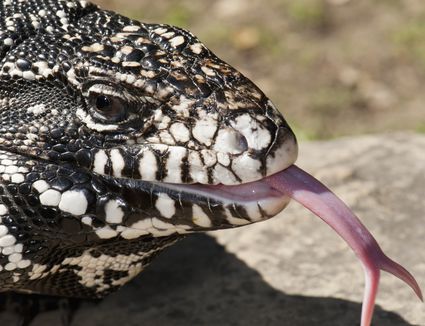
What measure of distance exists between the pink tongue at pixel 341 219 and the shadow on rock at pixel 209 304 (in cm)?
120

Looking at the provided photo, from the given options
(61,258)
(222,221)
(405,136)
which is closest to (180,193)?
(222,221)

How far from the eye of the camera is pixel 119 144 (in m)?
4.53

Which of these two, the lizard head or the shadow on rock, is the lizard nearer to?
the lizard head

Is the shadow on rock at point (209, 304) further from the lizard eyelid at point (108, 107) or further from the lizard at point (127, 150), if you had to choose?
the lizard eyelid at point (108, 107)

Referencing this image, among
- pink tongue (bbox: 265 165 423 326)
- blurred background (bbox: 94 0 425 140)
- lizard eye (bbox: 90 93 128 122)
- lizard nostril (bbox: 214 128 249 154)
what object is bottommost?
pink tongue (bbox: 265 165 423 326)

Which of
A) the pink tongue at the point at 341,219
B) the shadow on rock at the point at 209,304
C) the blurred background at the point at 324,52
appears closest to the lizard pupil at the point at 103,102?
the pink tongue at the point at 341,219

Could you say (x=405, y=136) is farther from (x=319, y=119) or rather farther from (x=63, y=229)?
(x=63, y=229)

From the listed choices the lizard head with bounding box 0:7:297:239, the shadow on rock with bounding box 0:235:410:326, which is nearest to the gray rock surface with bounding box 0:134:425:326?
the shadow on rock with bounding box 0:235:410:326

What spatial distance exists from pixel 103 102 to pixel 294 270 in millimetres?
2215

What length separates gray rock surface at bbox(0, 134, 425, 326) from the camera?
5711 mm

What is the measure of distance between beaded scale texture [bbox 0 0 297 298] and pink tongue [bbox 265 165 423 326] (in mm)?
94

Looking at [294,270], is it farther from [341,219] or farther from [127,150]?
[127,150]

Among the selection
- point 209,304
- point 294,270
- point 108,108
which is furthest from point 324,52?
point 108,108

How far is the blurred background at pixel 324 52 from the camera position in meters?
10.7
